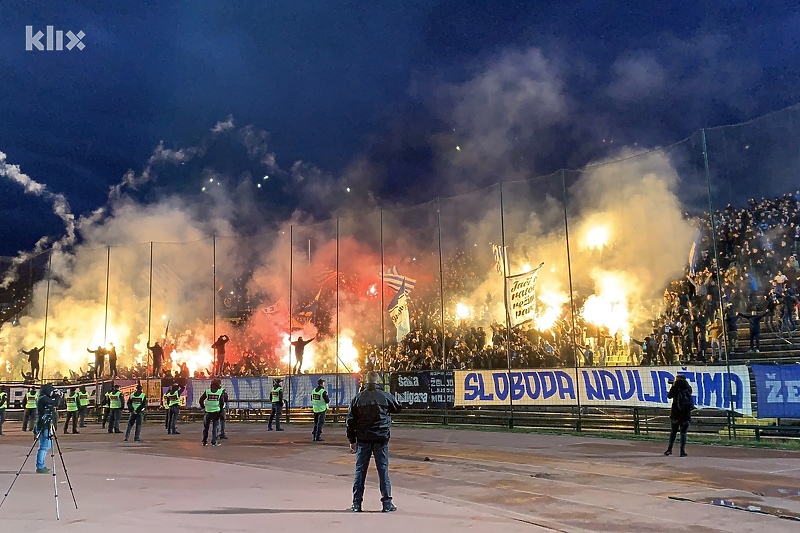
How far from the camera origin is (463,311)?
99.0 ft

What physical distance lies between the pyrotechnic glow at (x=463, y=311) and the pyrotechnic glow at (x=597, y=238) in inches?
246

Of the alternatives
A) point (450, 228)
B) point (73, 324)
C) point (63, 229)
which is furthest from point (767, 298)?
point (63, 229)

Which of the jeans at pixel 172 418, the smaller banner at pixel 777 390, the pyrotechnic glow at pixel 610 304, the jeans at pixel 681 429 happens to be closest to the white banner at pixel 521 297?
the pyrotechnic glow at pixel 610 304

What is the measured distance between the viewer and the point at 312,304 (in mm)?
37094

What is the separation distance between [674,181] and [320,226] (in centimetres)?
1682

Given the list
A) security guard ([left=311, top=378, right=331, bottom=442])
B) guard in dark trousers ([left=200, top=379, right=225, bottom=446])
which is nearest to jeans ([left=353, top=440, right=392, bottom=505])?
guard in dark trousers ([left=200, top=379, right=225, bottom=446])

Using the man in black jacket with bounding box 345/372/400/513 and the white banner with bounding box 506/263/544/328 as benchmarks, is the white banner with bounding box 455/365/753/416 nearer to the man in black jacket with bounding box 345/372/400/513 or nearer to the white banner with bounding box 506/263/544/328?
the white banner with bounding box 506/263/544/328

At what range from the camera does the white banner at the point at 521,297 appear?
2362 centimetres

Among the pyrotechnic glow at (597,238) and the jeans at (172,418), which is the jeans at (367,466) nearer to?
the jeans at (172,418)

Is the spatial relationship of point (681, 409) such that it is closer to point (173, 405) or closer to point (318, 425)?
point (318, 425)

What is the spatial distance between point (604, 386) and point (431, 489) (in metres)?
10.6

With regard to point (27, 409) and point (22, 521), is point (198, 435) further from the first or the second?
point (22, 521)

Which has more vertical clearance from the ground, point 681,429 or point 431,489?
point 681,429

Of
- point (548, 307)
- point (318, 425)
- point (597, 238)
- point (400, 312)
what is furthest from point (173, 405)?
point (597, 238)
